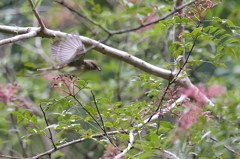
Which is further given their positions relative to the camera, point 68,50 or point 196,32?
point 68,50

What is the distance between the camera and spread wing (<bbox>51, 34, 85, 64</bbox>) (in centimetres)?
119

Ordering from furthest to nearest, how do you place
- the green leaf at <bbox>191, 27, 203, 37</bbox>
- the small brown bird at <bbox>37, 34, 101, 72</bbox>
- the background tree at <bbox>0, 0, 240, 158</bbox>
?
the small brown bird at <bbox>37, 34, 101, 72</bbox>
the green leaf at <bbox>191, 27, 203, 37</bbox>
the background tree at <bbox>0, 0, 240, 158</bbox>

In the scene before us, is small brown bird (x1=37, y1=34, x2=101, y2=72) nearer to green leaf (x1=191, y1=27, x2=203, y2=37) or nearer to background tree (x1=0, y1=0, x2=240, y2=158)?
background tree (x1=0, y1=0, x2=240, y2=158)

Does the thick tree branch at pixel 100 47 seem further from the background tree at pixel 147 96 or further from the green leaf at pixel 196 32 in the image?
the green leaf at pixel 196 32

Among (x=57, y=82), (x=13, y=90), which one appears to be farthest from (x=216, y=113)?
(x=13, y=90)

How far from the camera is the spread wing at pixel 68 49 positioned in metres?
1.19

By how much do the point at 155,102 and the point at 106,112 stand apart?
144 millimetres

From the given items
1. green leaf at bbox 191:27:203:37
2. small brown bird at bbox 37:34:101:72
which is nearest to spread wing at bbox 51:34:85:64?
small brown bird at bbox 37:34:101:72

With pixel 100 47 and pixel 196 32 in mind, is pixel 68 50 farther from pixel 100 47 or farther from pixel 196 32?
pixel 196 32

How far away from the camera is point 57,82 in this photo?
3.77 feet

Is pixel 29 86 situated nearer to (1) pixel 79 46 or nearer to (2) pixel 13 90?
(2) pixel 13 90

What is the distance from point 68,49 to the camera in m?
1.21

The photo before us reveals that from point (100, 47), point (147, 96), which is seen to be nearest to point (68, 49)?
point (100, 47)

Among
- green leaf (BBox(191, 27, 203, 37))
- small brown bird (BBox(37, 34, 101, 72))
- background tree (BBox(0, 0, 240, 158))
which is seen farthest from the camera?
small brown bird (BBox(37, 34, 101, 72))
